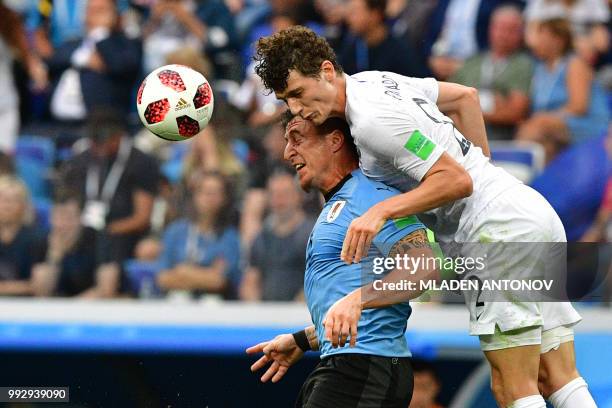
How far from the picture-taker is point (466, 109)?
17.5 feet

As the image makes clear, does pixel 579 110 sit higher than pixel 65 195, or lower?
higher

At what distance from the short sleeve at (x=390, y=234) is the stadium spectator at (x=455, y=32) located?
15.8 ft

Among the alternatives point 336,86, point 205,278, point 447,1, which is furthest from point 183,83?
point 447,1

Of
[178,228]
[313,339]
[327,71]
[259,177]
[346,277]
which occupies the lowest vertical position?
[313,339]

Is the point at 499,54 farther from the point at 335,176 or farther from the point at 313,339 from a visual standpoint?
the point at 313,339

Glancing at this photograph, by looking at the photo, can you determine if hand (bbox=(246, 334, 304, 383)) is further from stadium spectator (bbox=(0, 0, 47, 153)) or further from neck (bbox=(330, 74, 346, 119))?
stadium spectator (bbox=(0, 0, 47, 153))

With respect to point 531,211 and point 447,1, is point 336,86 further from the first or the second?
point 447,1

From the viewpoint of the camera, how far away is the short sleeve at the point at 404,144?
454cm

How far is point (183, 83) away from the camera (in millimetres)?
5500

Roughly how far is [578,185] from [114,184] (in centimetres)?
379

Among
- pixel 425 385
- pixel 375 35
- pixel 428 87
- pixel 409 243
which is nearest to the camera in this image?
pixel 409 243

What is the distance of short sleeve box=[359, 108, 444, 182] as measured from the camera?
4535 millimetres

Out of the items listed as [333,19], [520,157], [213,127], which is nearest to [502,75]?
[520,157]

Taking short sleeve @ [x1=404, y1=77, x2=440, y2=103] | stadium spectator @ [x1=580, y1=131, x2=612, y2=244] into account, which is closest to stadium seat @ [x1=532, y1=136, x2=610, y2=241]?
stadium spectator @ [x1=580, y1=131, x2=612, y2=244]
